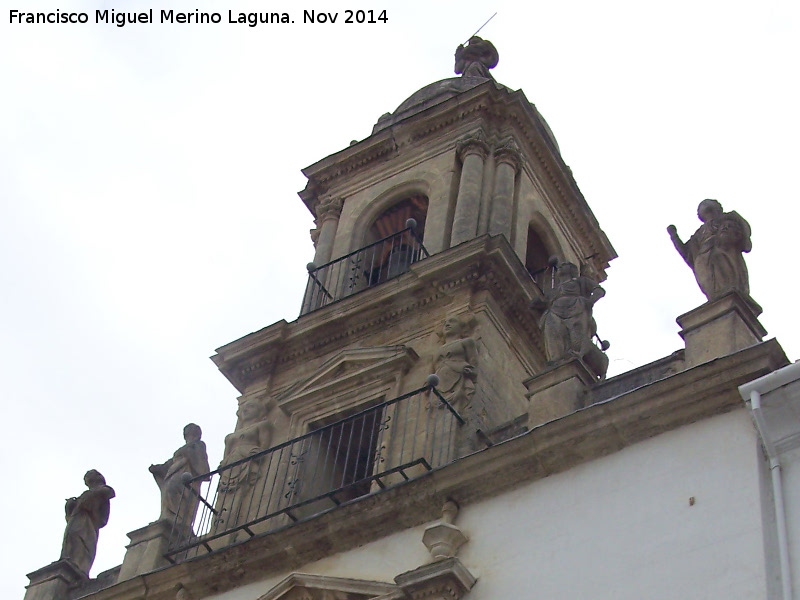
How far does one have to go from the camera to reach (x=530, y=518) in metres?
11.8

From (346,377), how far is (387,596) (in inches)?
176

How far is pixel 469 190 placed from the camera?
18.3 meters

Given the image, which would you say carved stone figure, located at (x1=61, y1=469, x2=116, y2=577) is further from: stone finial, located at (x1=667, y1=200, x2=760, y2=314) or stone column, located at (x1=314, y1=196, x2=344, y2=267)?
stone finial, located at (x1=667, y1=200, x2=760, y2=314)

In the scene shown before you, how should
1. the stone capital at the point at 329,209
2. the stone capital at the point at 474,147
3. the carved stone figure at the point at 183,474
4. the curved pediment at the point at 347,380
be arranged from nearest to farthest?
1. the carved stone figure at the point at 183,474
2. the curved pediment at the point at 347,380
3. the stone capital at the point at 474,147
4. the stone capital at the point at 329,209

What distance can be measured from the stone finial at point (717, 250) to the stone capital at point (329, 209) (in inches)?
288

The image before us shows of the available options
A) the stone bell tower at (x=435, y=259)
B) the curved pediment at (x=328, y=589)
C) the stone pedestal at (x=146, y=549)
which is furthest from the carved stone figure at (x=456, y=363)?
the stone pedestal at (x=146, y=549)

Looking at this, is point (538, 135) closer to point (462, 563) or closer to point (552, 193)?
point (552, 193)

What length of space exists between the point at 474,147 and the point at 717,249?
21.6ft

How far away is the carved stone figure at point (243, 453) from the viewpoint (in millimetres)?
15477

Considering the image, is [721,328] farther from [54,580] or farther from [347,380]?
[54,580]

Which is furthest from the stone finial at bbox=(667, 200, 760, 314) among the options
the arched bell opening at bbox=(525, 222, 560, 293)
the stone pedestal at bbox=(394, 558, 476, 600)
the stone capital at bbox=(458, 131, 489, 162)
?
the arched bell opening at bbox=(525, 222, 560, 293)

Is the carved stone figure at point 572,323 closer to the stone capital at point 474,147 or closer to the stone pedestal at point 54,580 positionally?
the stone capital at point 474,147

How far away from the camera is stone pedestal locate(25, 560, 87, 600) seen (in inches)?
607

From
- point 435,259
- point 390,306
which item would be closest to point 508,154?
point 435,259
